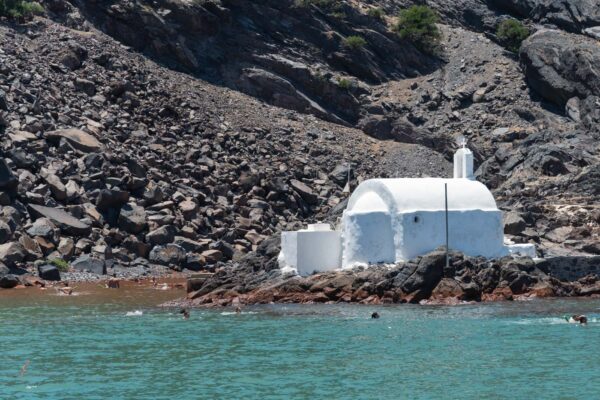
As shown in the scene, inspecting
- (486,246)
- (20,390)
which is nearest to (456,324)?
(486,246)

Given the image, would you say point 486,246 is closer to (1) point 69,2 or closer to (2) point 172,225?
(2) point 172,225

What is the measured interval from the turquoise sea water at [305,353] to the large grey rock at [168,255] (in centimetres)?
1592

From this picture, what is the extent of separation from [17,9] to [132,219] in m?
22.3

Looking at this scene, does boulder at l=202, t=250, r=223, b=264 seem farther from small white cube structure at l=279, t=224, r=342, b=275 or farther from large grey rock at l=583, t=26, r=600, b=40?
large grey rock at l=583, t=26, r=600, b=40

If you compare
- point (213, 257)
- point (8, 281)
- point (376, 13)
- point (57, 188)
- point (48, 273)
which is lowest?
point (8, 281)

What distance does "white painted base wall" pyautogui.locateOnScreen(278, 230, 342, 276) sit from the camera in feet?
175

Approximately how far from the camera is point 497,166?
253 ft

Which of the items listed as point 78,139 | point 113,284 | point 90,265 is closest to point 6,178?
point 90,265

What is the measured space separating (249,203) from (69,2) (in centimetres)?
2165

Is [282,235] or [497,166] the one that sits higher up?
[497,166]

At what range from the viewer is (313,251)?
5338 cm

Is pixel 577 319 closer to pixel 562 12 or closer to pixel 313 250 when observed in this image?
pixel 313 250

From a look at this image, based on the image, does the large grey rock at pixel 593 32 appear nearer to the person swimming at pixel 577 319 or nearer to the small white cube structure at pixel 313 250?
the small white cube structure at pixel 313 250

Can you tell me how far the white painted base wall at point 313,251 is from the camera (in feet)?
175
